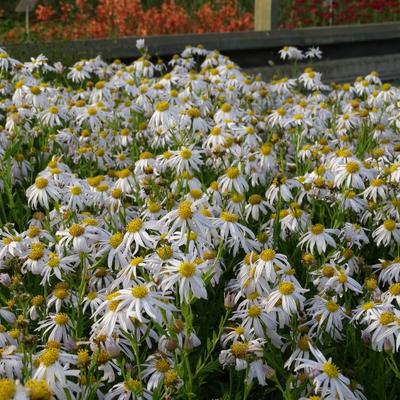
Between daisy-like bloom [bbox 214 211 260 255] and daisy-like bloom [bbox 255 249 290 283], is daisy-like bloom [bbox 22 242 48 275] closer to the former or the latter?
daisy-like bloom [bbox 214 211 260 255]

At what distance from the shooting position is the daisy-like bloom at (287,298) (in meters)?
2.19

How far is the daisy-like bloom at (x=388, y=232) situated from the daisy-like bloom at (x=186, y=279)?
41.1 inches

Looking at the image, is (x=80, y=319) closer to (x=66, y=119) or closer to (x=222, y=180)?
(x=222, y=180)

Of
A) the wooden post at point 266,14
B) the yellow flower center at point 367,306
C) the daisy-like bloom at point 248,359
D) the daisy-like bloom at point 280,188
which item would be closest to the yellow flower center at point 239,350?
the daisy-like bloom at point 248,359

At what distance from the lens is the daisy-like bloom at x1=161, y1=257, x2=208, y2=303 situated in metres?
2.07

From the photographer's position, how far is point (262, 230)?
3088 mm

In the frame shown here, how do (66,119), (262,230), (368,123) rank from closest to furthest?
(262,230) → (66,119) → (368,123)

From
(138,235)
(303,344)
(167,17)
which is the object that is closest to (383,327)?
(303,344)

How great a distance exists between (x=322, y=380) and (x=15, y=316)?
1.03 m

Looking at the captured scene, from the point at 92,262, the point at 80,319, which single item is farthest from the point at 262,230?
the point at 80,319

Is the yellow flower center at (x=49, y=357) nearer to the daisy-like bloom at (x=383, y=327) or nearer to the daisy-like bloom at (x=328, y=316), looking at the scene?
the daisy-like bloom at (x=328, y=316)

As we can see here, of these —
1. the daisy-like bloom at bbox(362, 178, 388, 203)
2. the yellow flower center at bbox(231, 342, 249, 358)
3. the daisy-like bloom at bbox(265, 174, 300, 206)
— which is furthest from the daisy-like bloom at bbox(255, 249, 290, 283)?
the daisy-like bloom at bbox(362, 178, 388, 203)

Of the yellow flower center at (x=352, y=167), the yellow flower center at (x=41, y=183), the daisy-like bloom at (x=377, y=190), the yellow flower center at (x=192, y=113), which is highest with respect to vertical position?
the yellow flower center at (x=192, y=113)

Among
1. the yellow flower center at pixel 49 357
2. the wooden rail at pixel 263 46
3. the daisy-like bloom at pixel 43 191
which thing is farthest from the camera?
the wooden rail at pixel 263 46
